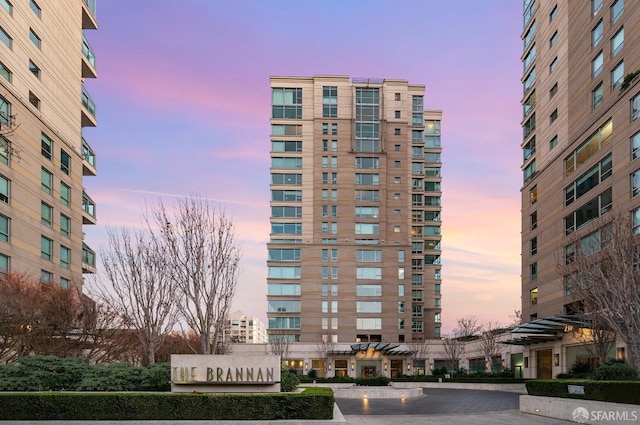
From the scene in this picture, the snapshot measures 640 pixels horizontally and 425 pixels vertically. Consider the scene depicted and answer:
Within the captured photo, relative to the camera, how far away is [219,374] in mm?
20188

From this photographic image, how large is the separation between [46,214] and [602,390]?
41445 millimetres

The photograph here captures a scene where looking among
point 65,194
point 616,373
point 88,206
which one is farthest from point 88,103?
point 616,373

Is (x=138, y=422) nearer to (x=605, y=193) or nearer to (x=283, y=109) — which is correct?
(x=605, y=193)

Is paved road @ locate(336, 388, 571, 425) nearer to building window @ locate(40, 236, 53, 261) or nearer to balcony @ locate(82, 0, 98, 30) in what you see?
building window @ locate(40, 236, 53, 261)

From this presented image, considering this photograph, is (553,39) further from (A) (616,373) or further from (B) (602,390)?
(B) (602,390)

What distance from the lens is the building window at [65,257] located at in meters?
49.9

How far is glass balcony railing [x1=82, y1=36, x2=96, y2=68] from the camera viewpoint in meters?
56.7

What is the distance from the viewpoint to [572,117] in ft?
166

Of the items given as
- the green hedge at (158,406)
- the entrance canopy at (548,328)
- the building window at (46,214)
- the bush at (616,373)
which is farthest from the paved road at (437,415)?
the building window at (46,214)

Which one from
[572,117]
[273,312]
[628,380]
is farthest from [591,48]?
[273,312]

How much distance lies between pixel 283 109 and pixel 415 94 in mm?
22424

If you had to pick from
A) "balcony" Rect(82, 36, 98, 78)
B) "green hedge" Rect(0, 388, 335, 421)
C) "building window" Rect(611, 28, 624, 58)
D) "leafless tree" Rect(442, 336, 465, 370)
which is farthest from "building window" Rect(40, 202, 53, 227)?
"leafless tree" Rect(442, 336, 465, 370)

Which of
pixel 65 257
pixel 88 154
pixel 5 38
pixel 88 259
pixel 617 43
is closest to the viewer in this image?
pixel 5 38

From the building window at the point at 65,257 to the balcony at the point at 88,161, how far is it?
942 cm
